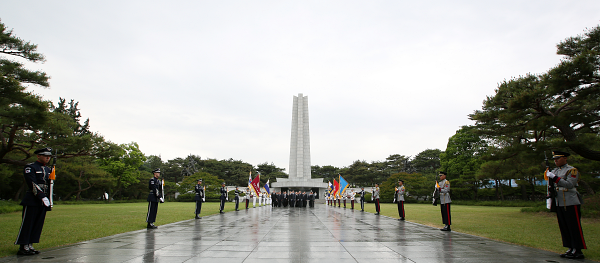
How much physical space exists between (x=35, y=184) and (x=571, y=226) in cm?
858

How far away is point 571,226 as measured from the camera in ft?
17.1

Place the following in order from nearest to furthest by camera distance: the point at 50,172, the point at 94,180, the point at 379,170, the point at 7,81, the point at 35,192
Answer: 1. the point at 35,192
2. the point at 50,172
3. the point at 7,81
4. the point at 94,180
5. the point at 379,170

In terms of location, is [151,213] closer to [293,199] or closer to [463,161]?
[293,199]

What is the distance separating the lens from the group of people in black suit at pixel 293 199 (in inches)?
1039

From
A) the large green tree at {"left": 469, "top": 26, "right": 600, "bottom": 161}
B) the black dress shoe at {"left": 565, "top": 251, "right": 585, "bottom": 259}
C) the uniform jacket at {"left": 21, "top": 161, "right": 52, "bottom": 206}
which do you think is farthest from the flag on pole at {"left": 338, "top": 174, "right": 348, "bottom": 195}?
the uniform jacket at {"left": 21, "top": 161, "right": 52, "bottom": 206}

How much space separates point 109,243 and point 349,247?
433 centimetres

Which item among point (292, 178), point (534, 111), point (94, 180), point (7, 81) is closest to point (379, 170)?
point (292, 178)

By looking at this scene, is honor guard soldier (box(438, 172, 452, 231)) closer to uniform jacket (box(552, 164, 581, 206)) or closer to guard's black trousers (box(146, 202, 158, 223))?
uniform jacket (box(552, 164, 581, 206))

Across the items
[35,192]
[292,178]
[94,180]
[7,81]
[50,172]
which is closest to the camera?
[35,192]

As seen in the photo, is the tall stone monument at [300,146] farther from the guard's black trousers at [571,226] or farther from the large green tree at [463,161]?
the guard's black trousers at [571,226]

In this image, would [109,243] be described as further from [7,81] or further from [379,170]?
[379,170]

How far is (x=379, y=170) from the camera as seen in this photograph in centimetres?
5928

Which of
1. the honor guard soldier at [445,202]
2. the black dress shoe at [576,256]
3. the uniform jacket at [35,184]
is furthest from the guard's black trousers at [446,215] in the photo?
the uniform jacket at [35,184]

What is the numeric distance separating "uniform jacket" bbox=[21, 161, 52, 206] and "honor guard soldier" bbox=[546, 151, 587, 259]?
27.2 feet
